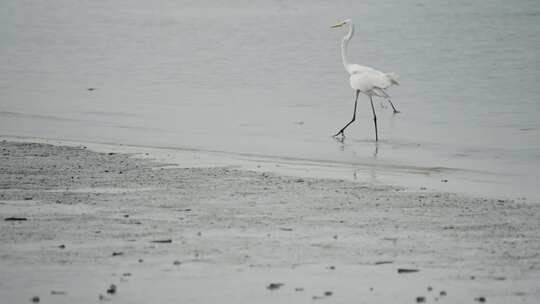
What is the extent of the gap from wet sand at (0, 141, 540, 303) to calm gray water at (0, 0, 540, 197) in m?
2.39

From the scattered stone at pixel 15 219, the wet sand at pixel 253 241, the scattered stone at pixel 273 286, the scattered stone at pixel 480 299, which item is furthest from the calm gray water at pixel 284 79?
the scattered stone at pixel 15 219

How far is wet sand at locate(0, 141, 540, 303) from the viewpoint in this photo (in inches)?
267

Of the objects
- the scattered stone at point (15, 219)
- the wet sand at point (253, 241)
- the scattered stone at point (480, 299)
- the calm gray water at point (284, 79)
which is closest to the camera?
the scattered stone at point (480, 299)

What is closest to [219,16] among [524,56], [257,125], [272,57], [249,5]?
[249,5]

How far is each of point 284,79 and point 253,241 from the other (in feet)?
54.6

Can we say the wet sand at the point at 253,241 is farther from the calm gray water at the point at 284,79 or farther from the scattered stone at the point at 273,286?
the calm gray water at the point at 284,79

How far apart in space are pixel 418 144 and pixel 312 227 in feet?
22.9

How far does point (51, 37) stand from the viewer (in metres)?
35.9

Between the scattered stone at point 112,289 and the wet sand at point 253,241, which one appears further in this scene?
the wet sand at point 253,241

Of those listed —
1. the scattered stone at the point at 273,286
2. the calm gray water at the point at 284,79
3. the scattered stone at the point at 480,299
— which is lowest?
the scattered stone at the point at 480,299

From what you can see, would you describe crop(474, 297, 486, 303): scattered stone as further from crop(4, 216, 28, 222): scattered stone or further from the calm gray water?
the calm gray water

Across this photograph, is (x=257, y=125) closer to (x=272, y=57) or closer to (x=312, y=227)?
(x=312, y=227)

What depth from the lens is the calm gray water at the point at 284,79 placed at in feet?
50.0

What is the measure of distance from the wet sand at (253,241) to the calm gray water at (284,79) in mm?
2388
